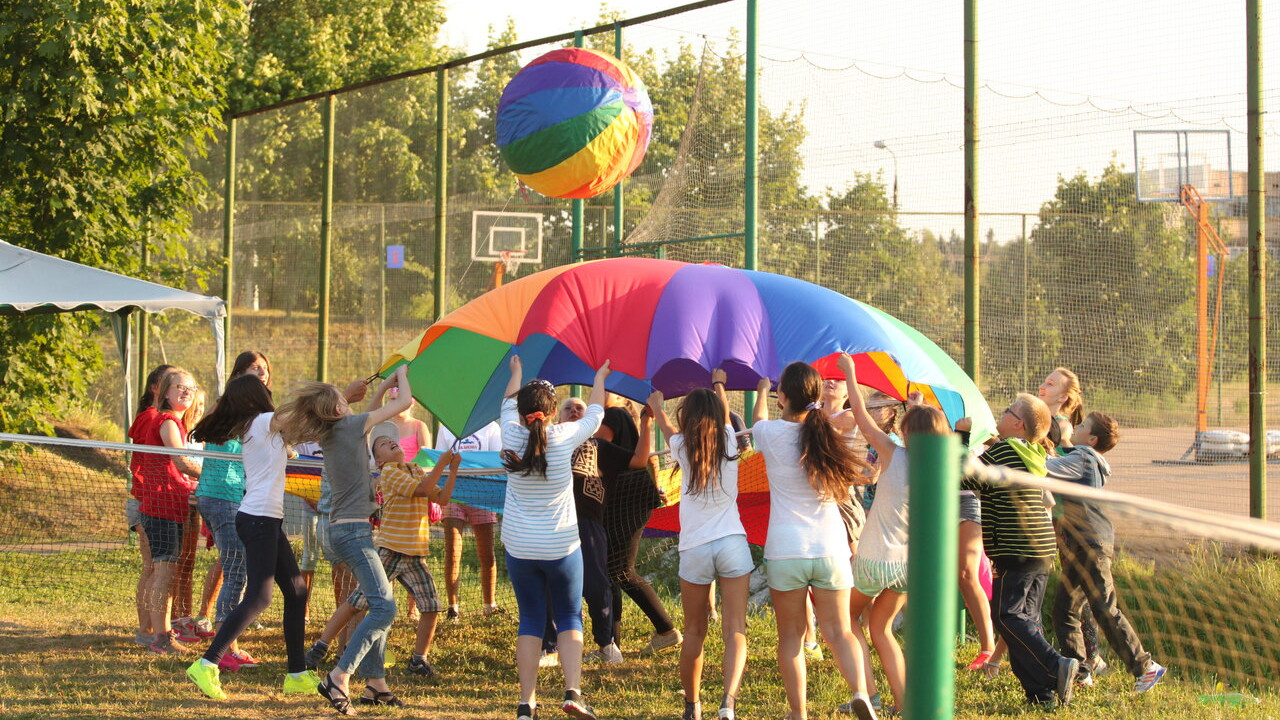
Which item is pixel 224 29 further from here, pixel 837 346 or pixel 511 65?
pixel 837 346

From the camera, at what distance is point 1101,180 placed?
9.52 m

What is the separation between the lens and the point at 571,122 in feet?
27.6

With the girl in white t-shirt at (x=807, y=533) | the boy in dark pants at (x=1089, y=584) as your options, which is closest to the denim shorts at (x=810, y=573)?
the girl in white t-shirt at (x=807, y=533)

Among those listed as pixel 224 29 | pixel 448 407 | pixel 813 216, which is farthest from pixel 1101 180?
pixel 224 29

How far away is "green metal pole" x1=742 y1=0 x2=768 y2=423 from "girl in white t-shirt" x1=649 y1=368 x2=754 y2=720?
3673 mm

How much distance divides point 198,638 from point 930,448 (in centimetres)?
692

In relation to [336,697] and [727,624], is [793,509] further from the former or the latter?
[336,697]

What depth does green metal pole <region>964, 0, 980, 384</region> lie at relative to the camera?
27.7ft

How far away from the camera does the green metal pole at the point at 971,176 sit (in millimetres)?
8453

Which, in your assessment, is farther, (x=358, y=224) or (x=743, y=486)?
(x=358, y=224)

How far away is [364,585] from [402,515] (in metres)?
0.64

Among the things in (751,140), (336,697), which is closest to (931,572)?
(336,697)

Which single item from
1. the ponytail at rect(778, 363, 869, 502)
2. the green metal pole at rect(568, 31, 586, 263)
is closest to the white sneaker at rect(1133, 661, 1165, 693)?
the ponytail at rect(778, 363, 869, 502)

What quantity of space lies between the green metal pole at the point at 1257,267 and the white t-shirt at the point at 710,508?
13.8 ft
